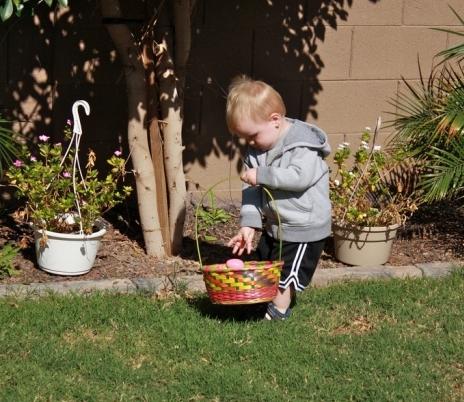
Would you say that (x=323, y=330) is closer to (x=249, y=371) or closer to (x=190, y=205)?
(x=249, y=371)

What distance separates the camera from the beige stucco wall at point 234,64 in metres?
6.75

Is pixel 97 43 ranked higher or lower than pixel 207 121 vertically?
higher

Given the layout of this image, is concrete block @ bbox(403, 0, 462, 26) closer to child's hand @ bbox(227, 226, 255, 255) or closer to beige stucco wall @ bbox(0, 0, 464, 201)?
beige stucco wall @ bbox(0, 0, 464, 201)

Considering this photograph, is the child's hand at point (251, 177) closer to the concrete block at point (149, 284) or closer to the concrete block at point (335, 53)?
the concrete block at point (149, 284)

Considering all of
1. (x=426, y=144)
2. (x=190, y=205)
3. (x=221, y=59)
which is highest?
(x=221, y=59)

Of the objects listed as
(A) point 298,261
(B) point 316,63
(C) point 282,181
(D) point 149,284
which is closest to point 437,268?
(A) point 298,261

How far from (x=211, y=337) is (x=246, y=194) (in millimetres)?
834

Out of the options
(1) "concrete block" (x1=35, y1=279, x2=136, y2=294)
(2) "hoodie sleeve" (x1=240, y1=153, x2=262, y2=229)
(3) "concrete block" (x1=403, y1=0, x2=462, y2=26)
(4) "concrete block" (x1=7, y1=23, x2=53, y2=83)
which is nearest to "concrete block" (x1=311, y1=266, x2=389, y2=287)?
(2) "hoodie sleeve" (x1=240, y1=153, x2=262, y2=229)

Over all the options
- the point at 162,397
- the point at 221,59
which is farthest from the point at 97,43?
the point at 162,397

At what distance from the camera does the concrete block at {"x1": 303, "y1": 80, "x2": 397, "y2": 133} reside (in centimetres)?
755

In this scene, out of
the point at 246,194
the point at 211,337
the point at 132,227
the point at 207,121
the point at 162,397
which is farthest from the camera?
the point at 207,121

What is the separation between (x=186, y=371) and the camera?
4.48 meters

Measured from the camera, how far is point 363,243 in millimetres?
6227

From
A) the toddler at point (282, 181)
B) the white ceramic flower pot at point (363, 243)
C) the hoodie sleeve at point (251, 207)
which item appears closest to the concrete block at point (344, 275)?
the white ceramic flower pot at point (363, 243)
